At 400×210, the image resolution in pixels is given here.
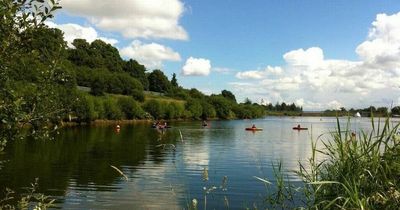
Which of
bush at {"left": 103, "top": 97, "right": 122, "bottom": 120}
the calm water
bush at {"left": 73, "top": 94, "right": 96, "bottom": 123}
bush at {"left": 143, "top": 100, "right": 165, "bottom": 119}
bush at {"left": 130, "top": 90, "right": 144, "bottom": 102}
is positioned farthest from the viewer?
bush at {"left": 130, "top": 90, "right": 144, "bottom": 102}

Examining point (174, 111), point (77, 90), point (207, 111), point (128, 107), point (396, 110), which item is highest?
point (77, 90)

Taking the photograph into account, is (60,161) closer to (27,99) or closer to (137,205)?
(137,205)

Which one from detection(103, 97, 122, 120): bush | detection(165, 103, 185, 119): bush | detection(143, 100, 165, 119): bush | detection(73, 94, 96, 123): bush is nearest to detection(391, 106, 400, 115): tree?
detection(73, 94, 96, 123): bush

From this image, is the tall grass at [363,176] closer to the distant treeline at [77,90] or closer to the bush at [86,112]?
the distant treeline at [77,90]

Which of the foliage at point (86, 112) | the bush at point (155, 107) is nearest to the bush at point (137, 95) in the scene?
the bush at point (155, 107)

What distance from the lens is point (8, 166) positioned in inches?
1521

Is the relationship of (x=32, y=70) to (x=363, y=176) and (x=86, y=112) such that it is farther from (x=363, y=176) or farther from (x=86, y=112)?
(x=86, y=112)

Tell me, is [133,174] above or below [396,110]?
below

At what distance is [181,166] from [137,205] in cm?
1525

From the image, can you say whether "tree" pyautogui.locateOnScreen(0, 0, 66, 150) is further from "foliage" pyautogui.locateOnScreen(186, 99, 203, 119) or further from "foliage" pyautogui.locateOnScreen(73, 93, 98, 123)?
"foliage" pyautogui.locateOnScreen(186, 99, 203, 119)

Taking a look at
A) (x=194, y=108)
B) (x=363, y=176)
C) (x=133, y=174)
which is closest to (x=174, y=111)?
(x=194, y=108)

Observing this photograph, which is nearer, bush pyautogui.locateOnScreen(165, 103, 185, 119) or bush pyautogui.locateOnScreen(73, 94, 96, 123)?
bush pyautogui.locateOnScreen(73, 94, 96, 123)

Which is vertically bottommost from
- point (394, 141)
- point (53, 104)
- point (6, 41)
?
point (394, 141)

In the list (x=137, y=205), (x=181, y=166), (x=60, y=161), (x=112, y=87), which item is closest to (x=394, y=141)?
(x=137, y=205)
